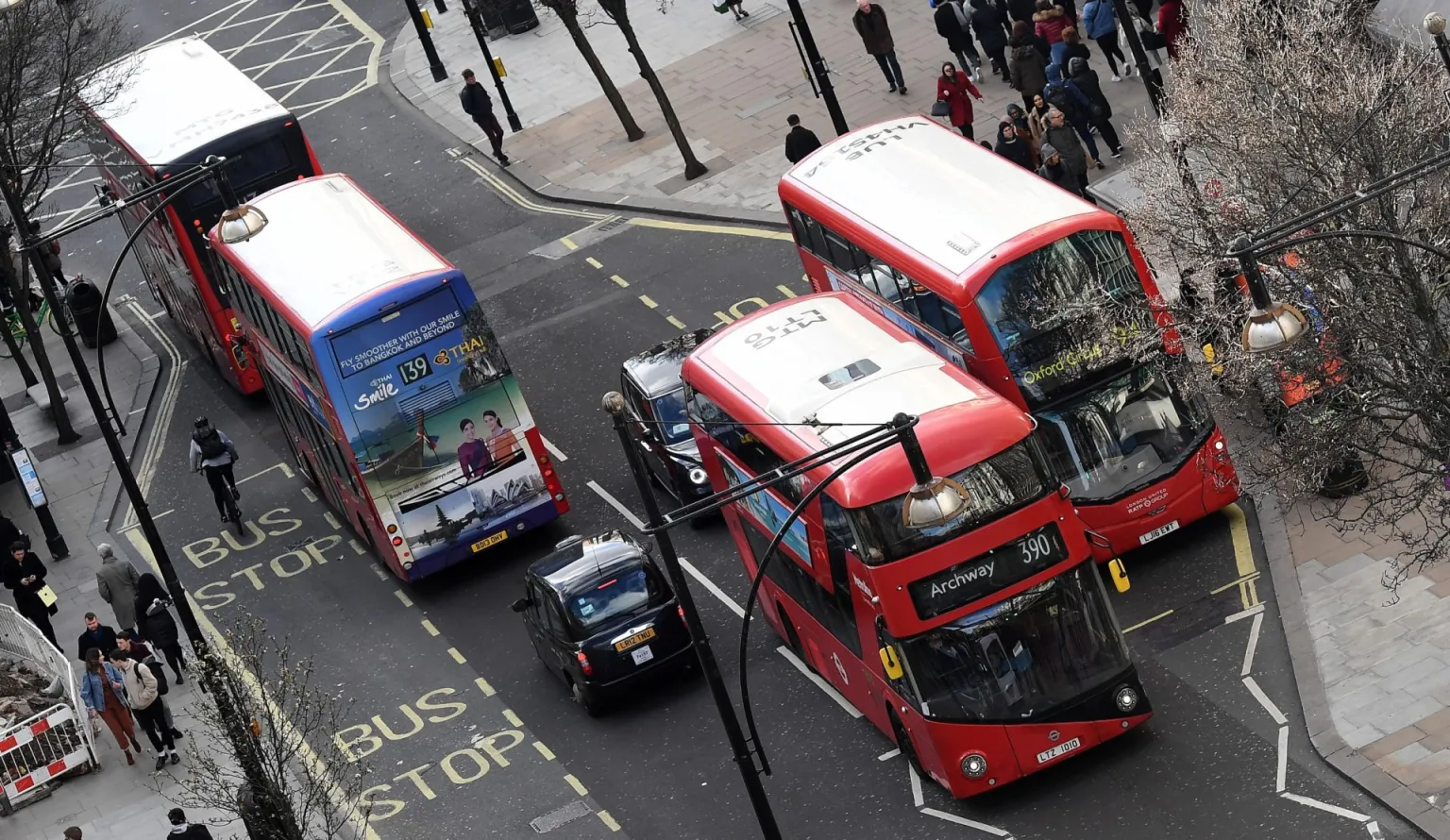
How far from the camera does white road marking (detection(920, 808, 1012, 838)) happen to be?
70.2 feet

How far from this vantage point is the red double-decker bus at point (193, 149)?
33.8 meters

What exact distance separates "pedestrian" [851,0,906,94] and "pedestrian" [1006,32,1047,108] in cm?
332

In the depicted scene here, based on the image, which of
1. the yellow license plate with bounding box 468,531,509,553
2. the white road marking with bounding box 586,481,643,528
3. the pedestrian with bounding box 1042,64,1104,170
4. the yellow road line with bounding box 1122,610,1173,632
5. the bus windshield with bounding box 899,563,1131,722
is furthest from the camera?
the pedestrian with bounding box 1042,64,1104,170

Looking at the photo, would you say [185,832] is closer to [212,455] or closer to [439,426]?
[439,426]

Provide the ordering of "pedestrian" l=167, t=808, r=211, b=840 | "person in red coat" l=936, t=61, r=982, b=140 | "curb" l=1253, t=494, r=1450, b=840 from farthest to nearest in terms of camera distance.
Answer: "person in red coat" l=936, t=61, r=982, b=140
"pedestrian" l=167, t=808, r=211, b=840
"curb" l=1253, t=494, r=1450, b=840

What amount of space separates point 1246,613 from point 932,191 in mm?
6022

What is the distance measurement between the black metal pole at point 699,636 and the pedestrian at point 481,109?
2122cm

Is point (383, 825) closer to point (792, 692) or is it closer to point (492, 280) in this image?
point (792, 692)

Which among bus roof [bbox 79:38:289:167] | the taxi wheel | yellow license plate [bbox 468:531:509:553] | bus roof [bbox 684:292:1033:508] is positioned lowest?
the taxi wheel

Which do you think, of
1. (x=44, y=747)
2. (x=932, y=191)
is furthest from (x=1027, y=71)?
(x=44, y=747)

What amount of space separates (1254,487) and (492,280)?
17.1m

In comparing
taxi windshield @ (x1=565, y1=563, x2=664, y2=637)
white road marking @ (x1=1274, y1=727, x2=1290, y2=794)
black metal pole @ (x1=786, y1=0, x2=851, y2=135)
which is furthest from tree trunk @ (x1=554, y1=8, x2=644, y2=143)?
white road marking @ (x1=1274, y1=727, x2=1290, y2=794)

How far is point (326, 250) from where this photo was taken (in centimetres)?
2911

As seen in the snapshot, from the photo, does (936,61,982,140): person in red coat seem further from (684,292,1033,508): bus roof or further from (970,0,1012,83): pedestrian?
(684,292,1033,508): bus roof
